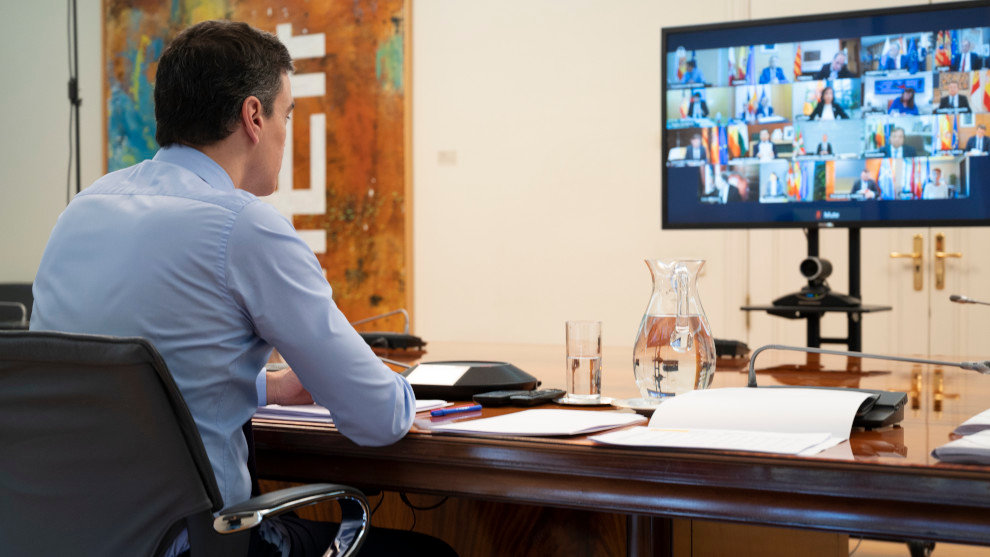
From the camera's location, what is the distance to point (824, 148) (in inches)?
89.5

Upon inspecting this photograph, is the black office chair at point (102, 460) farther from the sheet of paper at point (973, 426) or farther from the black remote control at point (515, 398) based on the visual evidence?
the sheet of paper at point (973, 426)

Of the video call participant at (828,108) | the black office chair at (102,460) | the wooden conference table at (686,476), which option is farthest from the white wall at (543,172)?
the black office chair at (102,460)

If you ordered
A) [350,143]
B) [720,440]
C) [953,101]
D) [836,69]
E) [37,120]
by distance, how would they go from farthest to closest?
1. [37,120]
2. [350,143]
3. [836,69]
4. [953,101]
5. [720,440]

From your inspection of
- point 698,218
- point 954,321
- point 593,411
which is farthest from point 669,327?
point 954,321

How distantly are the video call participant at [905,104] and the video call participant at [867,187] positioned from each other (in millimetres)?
166

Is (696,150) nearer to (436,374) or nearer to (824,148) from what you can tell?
(824,148)

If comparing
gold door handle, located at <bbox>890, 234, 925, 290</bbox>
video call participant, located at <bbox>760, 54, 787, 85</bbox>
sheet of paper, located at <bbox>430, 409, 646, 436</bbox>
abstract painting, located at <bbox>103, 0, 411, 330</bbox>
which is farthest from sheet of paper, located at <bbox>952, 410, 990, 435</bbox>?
abstract painting, located at <bbox>103, 0, 411, 330</bbox>

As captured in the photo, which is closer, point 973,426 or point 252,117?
point 973,426

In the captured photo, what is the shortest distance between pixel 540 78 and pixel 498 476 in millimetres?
3470

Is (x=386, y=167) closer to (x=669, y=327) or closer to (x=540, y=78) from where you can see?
(x=540, y=78)

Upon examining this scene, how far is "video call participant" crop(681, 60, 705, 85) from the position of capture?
94.0 inches

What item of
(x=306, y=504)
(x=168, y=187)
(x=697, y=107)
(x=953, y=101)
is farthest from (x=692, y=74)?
(x=306, y=504)

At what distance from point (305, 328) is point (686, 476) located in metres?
0.46

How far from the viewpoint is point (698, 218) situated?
2404mm
